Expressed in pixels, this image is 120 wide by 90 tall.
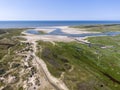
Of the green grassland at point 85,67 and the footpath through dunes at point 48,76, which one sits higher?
the footpath through dunes at point 48,76

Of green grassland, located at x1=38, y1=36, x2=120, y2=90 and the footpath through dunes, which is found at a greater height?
the footpath through dunes

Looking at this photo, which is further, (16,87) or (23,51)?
(23,51)

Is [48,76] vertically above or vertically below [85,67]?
above

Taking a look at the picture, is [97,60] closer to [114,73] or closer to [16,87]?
[114,73]

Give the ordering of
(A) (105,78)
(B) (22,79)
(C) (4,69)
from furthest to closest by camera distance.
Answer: (C) (4,69) → (A) (105,78) → (B) (22,79)

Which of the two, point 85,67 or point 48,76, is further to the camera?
point 85,67

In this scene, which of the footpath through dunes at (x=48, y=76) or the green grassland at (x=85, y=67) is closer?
the footpath through dunes at (x=48, y=76)

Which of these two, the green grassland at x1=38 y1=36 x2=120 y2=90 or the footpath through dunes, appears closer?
the footpath through dunes

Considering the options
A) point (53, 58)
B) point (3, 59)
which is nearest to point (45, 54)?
point (53, 58)
